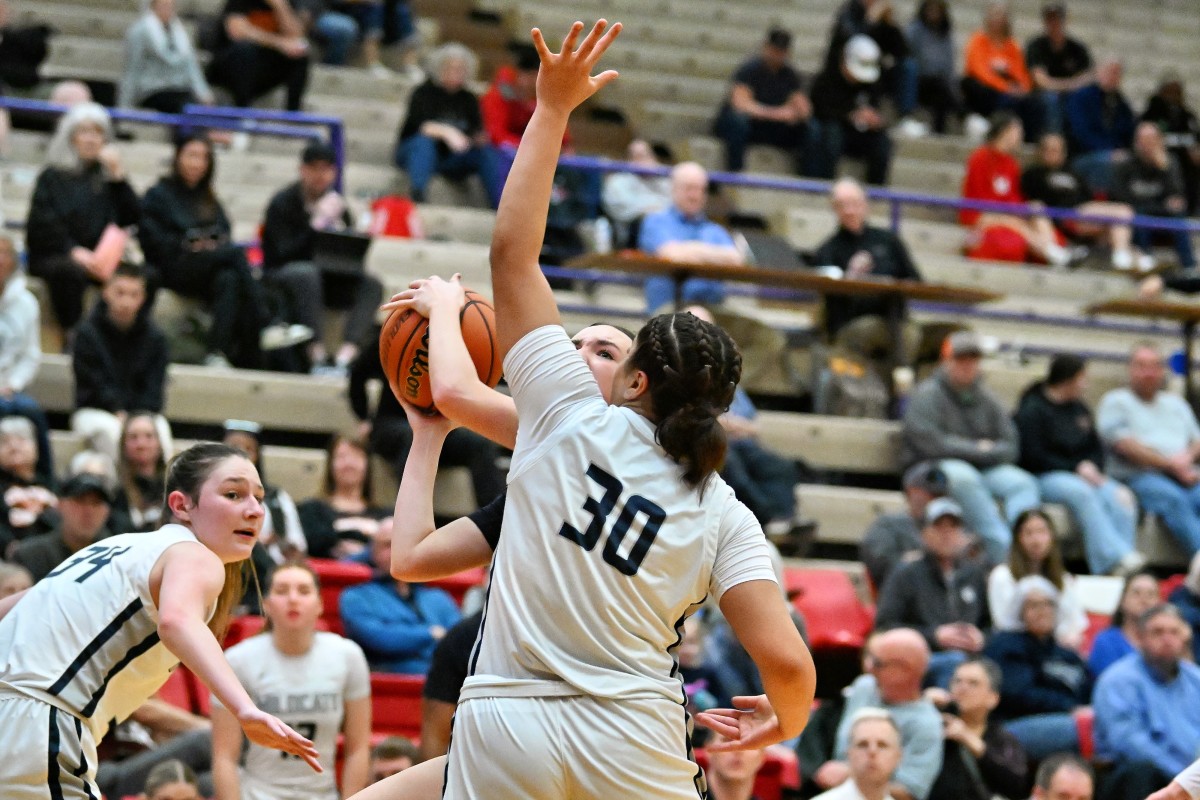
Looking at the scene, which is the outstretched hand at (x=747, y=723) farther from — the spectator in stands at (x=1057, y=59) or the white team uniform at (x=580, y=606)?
the spectator in stands at (x=1057, y=59)

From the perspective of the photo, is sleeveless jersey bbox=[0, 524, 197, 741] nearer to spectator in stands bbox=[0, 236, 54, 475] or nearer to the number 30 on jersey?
the number 30 on jersey

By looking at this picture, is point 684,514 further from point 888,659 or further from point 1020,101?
point 1020,101

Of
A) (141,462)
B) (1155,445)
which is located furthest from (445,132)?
(1155,445)

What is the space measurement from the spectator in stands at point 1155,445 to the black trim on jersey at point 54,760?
322 inches

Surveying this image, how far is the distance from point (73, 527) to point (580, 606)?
4.93m

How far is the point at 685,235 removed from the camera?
11328 mm

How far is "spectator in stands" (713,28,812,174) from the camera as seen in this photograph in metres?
14.6

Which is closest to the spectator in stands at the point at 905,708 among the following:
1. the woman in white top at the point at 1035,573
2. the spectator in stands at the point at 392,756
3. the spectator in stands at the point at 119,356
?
the woman in white top at the point at 1035,573

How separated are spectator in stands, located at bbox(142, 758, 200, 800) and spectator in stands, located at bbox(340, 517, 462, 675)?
5.75ft

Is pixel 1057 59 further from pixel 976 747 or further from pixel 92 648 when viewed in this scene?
pixel 92 648

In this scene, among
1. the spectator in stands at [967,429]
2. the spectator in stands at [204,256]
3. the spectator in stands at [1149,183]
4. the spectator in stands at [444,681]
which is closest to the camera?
the spectator in stands at [444,681]

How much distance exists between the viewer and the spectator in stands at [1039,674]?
8.48m

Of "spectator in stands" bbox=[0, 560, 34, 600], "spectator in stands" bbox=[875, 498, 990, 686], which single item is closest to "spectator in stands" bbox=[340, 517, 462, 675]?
"spectator in stands" bbox=[0, 560, 34, 600]

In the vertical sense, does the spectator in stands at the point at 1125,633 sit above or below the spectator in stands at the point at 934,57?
below
